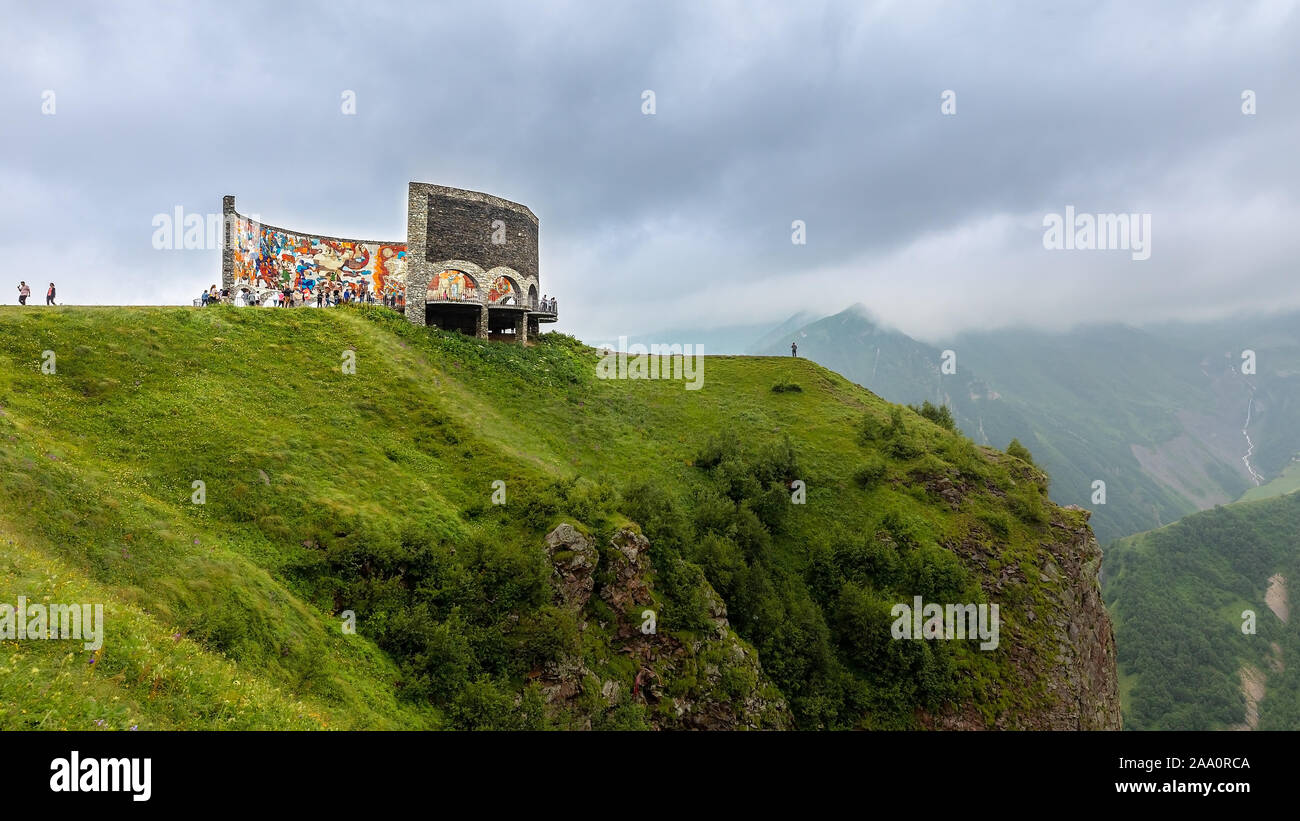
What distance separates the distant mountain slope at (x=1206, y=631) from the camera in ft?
446

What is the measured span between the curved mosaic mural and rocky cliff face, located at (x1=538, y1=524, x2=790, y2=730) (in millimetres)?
26143

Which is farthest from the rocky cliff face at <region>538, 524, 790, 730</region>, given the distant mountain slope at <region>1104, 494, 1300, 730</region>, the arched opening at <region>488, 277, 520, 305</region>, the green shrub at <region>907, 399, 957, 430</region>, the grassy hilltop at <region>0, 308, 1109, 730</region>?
the distant mountain slope at <region>1104, 494, 1300, 730</region>

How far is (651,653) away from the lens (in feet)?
79.4

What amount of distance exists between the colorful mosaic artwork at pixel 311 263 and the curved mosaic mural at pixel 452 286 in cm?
358

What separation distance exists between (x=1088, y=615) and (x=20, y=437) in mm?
52413

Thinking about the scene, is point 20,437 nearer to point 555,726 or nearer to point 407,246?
point 555,726

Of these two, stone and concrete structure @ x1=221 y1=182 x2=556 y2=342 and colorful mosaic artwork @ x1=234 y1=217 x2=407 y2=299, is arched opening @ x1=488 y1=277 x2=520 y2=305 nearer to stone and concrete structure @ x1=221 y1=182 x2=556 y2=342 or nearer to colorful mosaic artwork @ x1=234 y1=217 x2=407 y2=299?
stone and concrete structure @ x1=221 y1=182 x2=556 y2=342

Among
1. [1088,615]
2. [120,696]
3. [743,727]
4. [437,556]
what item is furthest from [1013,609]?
[120,696]

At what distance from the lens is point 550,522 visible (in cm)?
2511

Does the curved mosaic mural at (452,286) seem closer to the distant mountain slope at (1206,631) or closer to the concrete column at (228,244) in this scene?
the concrete column at (228,244)

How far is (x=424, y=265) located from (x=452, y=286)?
2.39 meters

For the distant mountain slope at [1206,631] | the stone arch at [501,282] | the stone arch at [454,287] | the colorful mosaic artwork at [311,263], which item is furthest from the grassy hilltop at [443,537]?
the distant mountain slope at [1206,631]

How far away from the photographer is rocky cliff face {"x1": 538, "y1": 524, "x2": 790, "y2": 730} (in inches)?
912

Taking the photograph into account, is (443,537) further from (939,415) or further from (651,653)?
(939,415)
